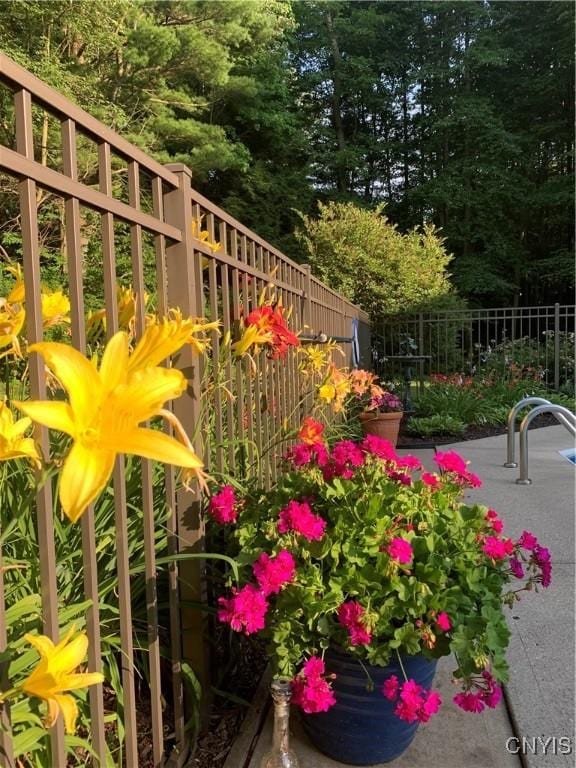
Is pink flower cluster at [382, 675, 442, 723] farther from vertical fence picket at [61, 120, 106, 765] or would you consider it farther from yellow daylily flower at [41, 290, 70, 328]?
yellow daylily flower at [41, 290, 70, 328]

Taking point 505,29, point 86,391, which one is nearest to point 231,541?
point 86,391

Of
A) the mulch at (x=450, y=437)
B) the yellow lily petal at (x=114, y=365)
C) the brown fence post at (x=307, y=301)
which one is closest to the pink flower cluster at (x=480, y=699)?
the yellow lily petal at (x=114, y=365)

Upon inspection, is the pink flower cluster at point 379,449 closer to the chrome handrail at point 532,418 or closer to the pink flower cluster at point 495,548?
the pink flower cluster at point 495,548

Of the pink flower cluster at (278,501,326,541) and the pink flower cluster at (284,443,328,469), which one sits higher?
the pink flower cluster at (284,443,328,469)

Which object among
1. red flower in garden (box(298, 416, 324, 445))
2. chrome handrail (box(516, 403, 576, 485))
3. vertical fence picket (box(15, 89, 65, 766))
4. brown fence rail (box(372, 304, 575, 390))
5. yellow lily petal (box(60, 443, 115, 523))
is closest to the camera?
yellow lily petal (box(60, 443, 115, 523))

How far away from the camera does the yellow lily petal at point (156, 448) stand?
72 cm

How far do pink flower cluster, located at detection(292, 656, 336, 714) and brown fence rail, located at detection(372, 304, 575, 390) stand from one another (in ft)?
32.4

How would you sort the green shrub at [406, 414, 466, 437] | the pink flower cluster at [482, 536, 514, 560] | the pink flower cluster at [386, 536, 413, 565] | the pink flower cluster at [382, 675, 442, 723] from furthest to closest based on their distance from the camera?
1. the green shrub at [406, 414, 466, 437]
2. the pink flower cluster at [482, 536, 514, 560]
3. the pink flower cluster at [386, 536, 413, 565]
4. the pink flower cluster at [382, 675, 442, 723]

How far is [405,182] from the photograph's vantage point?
2478cm

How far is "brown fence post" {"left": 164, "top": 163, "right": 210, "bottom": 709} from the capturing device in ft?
5.94

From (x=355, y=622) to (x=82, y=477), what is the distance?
1073 mm

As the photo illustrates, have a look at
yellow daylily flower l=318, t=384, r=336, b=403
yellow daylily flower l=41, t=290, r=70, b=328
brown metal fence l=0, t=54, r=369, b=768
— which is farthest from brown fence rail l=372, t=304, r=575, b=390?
yellow daylily flower l=41, t=290, r=70, b=328

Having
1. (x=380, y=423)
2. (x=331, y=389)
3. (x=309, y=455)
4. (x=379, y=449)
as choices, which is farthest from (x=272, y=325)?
(x=380, y=423)

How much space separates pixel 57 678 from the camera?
2.71 ft
